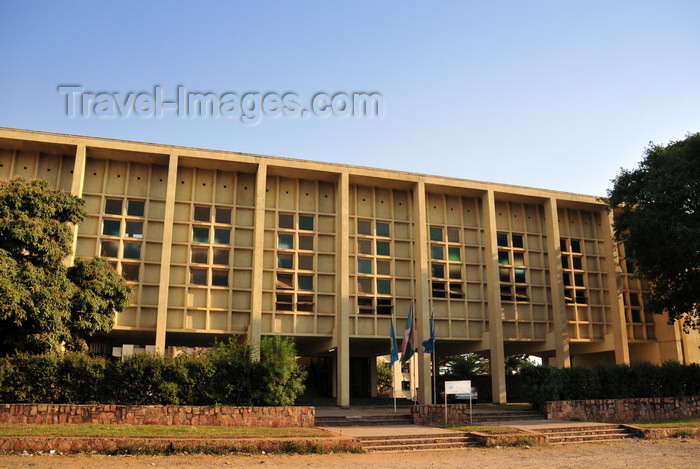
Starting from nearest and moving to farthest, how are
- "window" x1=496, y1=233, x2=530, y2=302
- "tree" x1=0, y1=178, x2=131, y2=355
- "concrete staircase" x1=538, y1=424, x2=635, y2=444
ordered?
"tree" x1=0, y1=178, x2=131, y2=355 < "concrete staircase" x1=538, y1=424, x2=635, y2=444 < "window" x1=496, y1=233, x2=530, y2=302

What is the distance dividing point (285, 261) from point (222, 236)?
3.69 meters

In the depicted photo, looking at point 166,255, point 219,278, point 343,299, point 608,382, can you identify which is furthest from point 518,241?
point 166,255

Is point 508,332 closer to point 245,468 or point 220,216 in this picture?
point 220,216

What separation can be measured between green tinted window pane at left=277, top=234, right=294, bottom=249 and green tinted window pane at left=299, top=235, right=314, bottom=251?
1.78 ft

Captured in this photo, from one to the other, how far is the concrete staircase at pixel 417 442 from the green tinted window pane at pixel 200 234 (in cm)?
1605

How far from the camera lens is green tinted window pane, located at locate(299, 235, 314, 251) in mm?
33594

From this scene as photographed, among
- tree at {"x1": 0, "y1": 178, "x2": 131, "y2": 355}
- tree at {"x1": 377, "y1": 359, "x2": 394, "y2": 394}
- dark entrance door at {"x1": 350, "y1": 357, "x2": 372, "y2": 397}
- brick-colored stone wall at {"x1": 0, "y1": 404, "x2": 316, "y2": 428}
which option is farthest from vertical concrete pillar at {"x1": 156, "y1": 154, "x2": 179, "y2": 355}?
tree at {"x1": 377, "y1": 359, "x2": 394, "y2": 394}

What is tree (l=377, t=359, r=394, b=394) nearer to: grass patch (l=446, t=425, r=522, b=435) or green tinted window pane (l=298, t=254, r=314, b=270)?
green tinted window pane (l=298, t=254, r=314, b=270)

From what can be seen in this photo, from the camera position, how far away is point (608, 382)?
28750 mm

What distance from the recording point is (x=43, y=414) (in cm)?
2006

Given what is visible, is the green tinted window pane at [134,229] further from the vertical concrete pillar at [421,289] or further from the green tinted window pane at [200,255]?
the vertical concrete pillar at [421,289]

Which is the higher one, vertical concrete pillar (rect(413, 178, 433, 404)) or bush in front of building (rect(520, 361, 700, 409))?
vertical concrete pillar (rect(413, 178, 433, 404))

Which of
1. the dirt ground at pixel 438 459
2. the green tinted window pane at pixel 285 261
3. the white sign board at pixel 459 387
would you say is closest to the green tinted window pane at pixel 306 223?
the green tinted window pane at pixel 285 261

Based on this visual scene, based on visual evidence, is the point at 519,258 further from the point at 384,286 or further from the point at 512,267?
the point at 384,286
